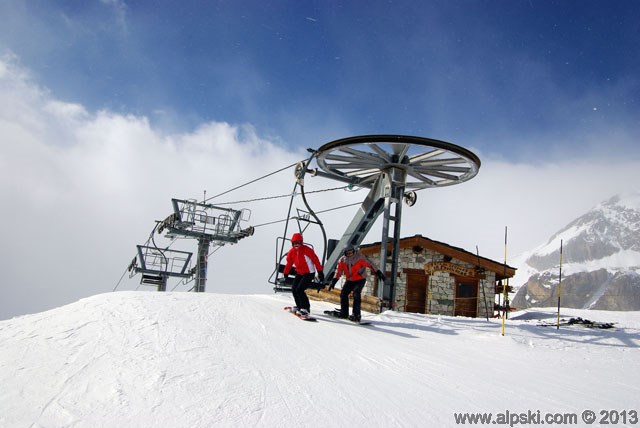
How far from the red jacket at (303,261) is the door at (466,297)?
13994mm

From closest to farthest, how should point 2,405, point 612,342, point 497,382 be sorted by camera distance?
point 2,405 < point 497,382 < point 612,342

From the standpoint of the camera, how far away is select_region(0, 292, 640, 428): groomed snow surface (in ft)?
11.4

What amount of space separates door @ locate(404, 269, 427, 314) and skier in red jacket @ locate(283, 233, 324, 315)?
13.1 meters

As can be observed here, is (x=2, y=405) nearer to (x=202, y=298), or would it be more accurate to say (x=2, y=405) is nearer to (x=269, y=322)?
(x=269, y=322)

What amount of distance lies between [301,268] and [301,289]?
1.31 ft

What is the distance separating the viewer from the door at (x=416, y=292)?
20656 mm

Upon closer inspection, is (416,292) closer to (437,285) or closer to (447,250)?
(437,285)

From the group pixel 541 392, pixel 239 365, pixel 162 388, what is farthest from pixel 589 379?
pixel 162 388

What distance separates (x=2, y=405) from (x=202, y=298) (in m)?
5.34

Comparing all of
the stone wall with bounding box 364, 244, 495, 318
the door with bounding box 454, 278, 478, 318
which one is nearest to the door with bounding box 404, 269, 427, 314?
the stone wall with bounding box 364, 244, 495, 318

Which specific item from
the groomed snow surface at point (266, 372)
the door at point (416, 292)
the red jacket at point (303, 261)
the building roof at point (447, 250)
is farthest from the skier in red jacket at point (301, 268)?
the door at point (416, 292)

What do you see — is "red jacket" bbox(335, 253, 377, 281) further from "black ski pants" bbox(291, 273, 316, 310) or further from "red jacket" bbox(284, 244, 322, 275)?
"black ski pants" bbox(291, 273, 316, 310)

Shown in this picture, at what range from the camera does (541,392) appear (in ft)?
14.4

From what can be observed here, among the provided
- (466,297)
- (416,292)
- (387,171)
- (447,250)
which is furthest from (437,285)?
(387,171)
